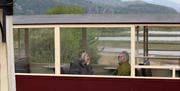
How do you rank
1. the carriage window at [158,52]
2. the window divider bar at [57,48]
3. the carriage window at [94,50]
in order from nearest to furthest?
the carriage window at [158,52] → the carriage window at [94,50] → the window divider bar at [57,48]

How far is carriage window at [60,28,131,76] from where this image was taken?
303 inches

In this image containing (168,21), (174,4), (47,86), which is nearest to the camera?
(168,21)

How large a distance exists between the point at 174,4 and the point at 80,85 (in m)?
52.7

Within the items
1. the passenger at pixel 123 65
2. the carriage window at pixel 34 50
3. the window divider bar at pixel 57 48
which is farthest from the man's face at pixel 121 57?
the carriage window at pixel 34 50

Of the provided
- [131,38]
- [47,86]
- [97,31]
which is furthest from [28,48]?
[131,38]

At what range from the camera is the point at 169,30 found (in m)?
7.69

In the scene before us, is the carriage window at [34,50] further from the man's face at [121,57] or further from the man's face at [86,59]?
the man's face at [121,57]

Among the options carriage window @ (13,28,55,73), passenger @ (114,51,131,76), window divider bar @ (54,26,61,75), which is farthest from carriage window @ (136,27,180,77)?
carriage window @ (13,28,55,73)

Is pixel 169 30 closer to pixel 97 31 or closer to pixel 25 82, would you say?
pixel 97 31

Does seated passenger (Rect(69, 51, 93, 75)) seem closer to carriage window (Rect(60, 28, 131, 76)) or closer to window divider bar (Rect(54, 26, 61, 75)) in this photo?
carriage window (Rect(60, 28, 131, 76))


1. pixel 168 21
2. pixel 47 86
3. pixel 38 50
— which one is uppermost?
pixel 168 21

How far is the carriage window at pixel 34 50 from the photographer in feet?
26.6

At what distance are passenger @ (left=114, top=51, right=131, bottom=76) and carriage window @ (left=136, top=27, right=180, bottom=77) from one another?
18cm

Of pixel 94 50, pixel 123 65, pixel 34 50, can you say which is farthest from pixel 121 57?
pixel 34 50
